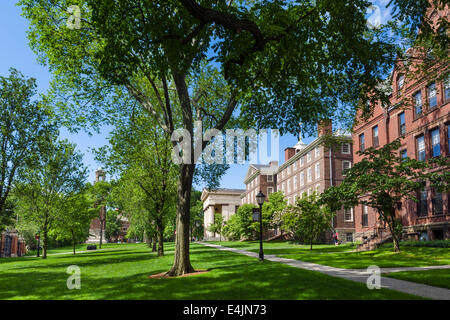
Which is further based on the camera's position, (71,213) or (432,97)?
(71,213)

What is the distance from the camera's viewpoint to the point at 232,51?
8.87m

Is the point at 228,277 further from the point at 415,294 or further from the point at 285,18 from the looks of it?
the point at 285,18

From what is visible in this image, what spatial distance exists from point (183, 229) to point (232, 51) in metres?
7.97

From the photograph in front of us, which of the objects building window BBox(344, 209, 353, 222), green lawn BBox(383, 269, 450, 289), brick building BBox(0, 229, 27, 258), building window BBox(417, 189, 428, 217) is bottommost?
brick building BBox(0, 229, 27, 258)

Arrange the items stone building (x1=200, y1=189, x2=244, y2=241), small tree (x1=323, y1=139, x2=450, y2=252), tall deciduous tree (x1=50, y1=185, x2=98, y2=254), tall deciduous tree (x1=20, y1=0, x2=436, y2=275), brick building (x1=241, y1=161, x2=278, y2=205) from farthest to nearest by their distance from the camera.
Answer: stone building (x1=200, y1=189, x2=244, y2=241) → brick building (x1=241, y1=161, x2=278, y2=205) → tall deciduous tree (x1=50, y1=185, x2=98, y2=254) → small tree (x1=323, y1=139, x2=450, y2=252) → tall deciduous tree (x1=20, y1=0, x2=436, y2=275)

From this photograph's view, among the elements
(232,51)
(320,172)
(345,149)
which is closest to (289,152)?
(345,149)

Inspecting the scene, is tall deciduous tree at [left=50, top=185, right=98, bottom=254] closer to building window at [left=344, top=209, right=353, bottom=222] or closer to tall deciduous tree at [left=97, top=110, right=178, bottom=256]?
tall deciduous tree at [left=97, top=110, right=178, bottom=256]

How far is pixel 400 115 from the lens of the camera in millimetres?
30578

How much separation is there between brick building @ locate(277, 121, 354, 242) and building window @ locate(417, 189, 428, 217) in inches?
512

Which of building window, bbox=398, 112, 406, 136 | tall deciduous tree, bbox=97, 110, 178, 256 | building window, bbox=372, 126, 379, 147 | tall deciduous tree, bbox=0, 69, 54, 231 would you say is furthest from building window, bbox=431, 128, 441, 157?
tall deciduous tree, bbox=0, 69, 54, 231

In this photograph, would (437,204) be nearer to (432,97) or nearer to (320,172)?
(432,97)

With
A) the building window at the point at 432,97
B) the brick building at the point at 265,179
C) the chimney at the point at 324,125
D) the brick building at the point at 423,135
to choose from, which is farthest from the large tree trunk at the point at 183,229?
the brick building at the point at 265,179

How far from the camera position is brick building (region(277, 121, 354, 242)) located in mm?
44219

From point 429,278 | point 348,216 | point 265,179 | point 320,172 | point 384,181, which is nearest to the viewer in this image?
point 429,278
